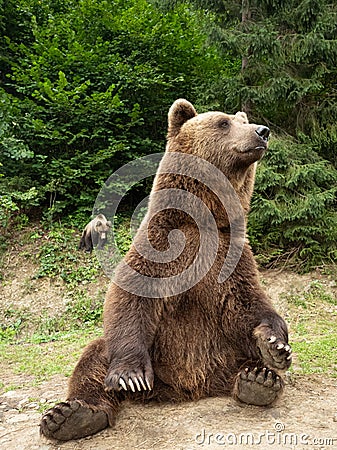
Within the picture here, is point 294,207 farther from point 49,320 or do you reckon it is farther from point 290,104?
point 49,320

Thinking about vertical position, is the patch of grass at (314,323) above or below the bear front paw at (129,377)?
below

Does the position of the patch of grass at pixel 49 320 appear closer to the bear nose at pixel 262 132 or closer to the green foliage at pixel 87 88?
the green foliage at pixel 87 88

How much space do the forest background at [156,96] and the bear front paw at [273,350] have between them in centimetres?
605

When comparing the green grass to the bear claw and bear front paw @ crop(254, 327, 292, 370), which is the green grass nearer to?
the bear claw

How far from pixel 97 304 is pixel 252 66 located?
231 inches

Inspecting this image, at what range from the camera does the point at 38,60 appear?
487 inches

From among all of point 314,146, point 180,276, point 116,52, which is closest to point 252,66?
point 314,146

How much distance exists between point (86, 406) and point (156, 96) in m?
11.2

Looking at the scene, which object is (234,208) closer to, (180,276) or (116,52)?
(180,276)

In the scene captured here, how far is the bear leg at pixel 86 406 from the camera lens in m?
2.74

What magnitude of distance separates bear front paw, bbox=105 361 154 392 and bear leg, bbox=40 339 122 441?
133 mm

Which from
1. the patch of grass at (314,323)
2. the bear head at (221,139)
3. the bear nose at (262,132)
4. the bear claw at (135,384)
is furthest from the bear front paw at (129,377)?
the patch of grass at (314,323)

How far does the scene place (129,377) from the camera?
9.44ft

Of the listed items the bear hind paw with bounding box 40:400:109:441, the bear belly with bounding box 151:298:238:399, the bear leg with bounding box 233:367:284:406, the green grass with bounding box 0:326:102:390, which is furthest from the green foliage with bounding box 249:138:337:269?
the bear hind paw with bounding box 40:400:109:441
